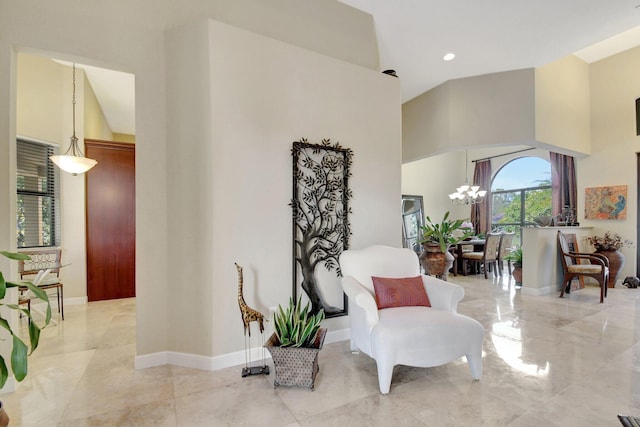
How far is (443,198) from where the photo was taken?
9.34 m

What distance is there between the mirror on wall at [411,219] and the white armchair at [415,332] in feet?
18.7

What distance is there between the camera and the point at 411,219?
8547mm

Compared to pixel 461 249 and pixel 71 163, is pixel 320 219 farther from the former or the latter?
pixel 461 249

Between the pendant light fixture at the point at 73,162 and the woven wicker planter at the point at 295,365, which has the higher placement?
the pendant light fixture at the point at 73,162

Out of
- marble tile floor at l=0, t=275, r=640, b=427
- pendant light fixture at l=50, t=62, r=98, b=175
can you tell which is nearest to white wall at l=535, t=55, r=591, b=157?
marble tile floor at l=0, t=275, r=640, b=427

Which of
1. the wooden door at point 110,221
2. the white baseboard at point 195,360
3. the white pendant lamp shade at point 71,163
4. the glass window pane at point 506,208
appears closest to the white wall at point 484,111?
the glass window pane at point 506,208

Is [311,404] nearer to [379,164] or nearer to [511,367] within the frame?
[511,367]

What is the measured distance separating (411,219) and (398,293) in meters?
6.20

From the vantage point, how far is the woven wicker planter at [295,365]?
222 centimetres

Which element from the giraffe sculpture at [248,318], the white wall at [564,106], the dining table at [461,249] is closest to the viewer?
the giraffe sculpture at [248,318]

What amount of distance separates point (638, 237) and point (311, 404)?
6.80 metres

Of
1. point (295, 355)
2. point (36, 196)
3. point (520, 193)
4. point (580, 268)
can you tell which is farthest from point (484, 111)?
point (36, 196)

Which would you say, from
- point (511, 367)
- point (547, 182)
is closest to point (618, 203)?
point (547, 182)

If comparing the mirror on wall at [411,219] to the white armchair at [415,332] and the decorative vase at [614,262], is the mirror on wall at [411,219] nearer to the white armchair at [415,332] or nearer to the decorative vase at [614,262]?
the decorative vase at [614,262]
